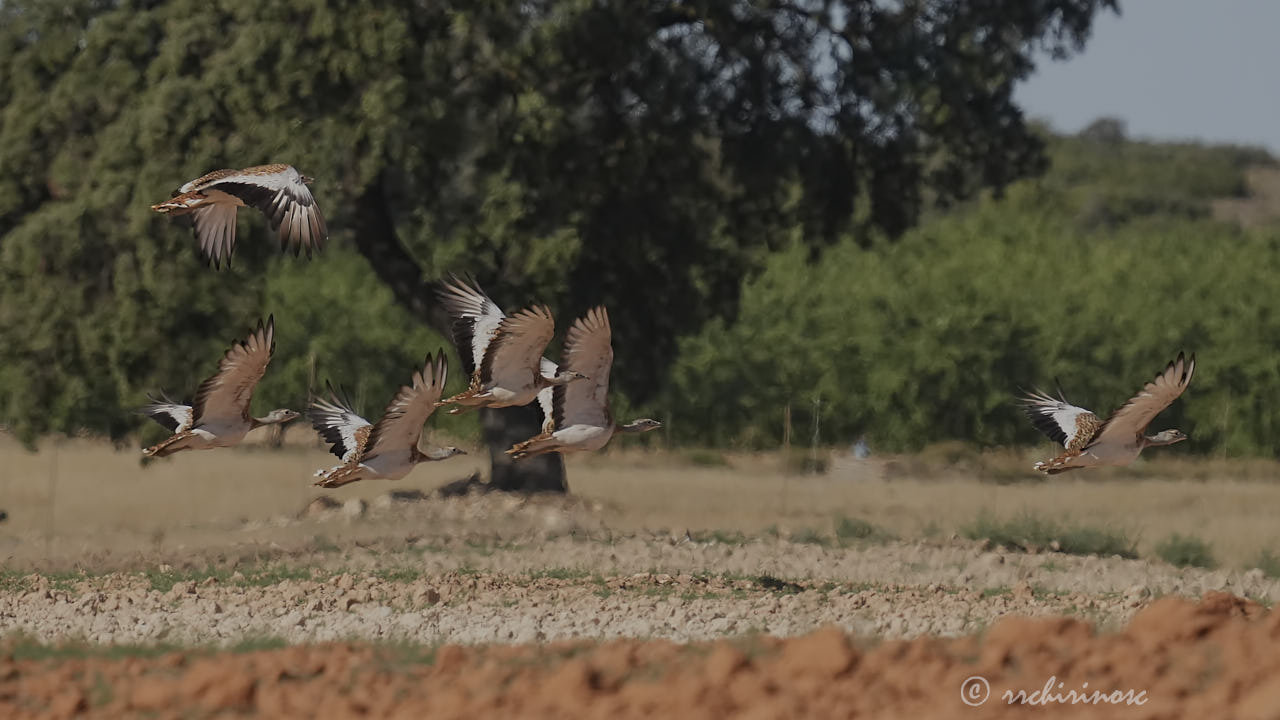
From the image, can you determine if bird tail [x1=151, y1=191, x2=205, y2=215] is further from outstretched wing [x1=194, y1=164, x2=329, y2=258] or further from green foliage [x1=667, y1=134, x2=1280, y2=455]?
green foliage [x1=667, y1=134, x2=1280, y2=455]

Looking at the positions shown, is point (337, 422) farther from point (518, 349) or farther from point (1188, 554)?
point (1188, 554)

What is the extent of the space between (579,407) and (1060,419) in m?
4.40

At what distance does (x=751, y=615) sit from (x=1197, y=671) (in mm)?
5462

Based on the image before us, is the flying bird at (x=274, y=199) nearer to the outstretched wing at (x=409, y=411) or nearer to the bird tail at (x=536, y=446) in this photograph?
the outstretched wing at (x=409, y=411)

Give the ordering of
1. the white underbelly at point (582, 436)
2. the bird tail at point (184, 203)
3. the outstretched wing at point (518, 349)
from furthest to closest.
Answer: the white underbelly at point (582, 436)
the outstretched wing at point (518, 349)
the bird tail at point (184, 203)

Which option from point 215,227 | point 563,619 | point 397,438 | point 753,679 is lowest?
point 563,619

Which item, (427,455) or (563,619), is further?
(427,455)

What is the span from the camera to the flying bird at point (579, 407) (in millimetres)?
13680

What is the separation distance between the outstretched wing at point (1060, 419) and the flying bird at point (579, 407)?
12.0 feet

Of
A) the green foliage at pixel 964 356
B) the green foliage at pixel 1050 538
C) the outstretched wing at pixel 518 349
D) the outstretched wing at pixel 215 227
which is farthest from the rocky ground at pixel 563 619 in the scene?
the green foliage at pixel 964 356

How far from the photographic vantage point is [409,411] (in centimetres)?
1360

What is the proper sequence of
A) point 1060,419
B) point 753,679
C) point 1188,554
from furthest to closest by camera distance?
point 1188,554, point 1060,419, point 753,679

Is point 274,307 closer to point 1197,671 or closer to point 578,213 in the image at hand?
point 578,213

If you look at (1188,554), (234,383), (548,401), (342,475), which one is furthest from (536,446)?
(1188,554)
